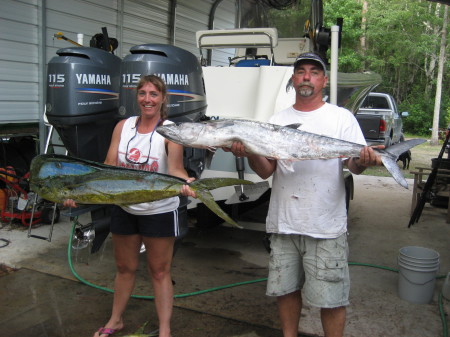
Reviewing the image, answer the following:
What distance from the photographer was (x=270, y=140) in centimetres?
231

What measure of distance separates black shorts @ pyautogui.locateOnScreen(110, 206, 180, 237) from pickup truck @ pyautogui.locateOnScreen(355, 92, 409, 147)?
8.37 meters

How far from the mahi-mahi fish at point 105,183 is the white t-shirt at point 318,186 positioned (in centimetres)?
28

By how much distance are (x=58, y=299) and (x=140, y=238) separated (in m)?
1.32

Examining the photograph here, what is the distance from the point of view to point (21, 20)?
18.4 ft

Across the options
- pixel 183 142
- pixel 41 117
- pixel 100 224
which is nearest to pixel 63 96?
pixel 100 224

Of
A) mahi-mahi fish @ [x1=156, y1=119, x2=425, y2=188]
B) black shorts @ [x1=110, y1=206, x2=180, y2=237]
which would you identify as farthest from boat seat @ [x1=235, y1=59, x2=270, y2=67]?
mahi-mahi fish @ [x1=156, y1=119, x2=425, y2=188]

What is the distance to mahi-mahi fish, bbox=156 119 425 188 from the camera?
7.48 ft

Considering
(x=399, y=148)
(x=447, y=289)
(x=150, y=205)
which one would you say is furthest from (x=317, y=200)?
(x=447, y=289)

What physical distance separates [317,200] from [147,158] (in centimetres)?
105

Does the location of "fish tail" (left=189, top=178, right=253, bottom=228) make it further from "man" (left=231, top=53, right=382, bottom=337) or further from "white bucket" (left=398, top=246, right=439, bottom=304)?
"white bucket" (left=398, top=246, right=439, bottom=304)

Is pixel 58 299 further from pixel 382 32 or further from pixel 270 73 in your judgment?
pixel 382 32

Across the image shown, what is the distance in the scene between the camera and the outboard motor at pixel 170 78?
3502mm

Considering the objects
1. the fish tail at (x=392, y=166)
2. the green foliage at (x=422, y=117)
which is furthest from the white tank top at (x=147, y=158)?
the green foliage at (x=422, y=117)

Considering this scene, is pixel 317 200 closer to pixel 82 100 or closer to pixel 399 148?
pixel 399 148
